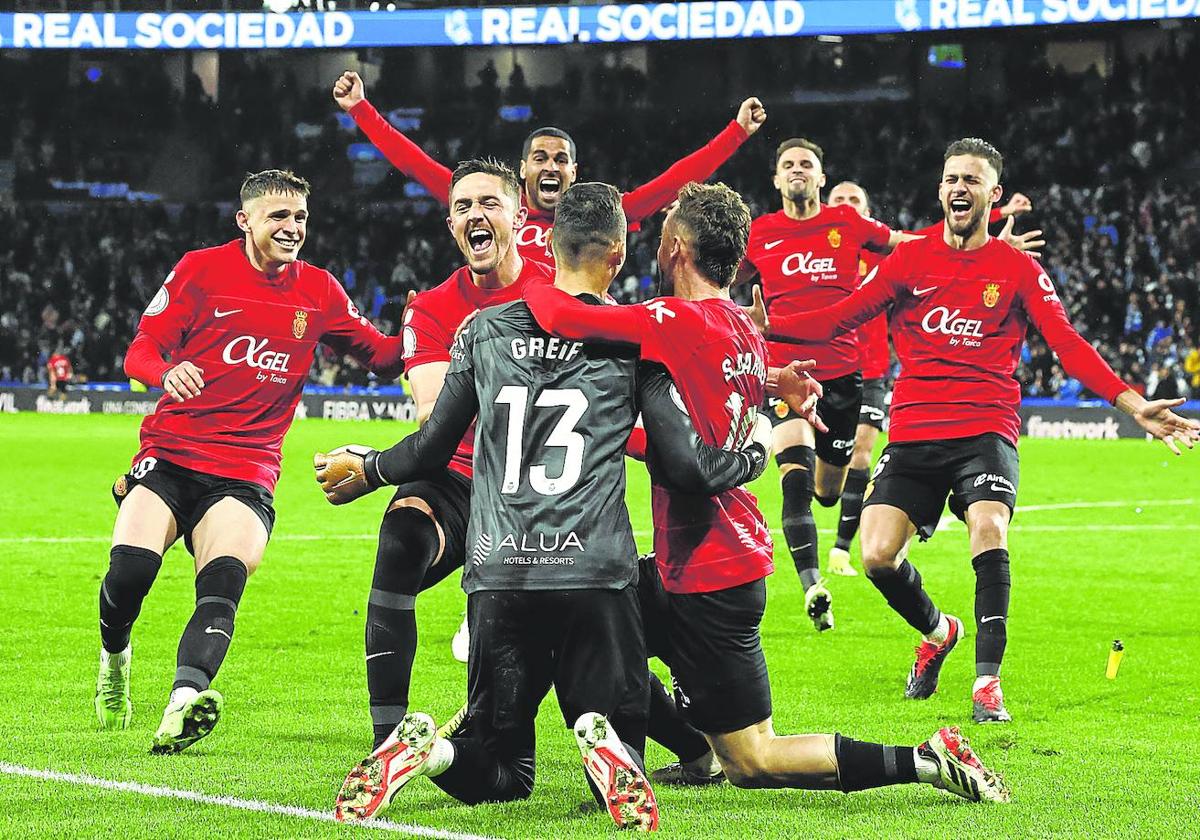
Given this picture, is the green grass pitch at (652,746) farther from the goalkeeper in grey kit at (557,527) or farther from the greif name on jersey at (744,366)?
the greif name on jersey at (744,366)

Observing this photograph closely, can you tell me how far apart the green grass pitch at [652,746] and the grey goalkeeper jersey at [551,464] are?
2.57 ft

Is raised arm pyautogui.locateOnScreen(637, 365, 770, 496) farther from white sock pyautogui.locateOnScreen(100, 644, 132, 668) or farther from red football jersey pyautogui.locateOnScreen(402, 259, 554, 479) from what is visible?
white sock pyautogui.locateOnScreen(100, 644, 132, 668)

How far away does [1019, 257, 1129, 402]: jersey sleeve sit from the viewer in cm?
664

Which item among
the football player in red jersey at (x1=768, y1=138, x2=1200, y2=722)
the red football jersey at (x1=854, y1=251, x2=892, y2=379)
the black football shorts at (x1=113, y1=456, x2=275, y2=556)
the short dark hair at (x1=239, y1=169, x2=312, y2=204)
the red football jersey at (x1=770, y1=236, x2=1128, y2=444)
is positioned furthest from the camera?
the red football jersey at (x1=854, y1=251, x2=892, y2=379)

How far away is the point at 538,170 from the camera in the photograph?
7.90 meters

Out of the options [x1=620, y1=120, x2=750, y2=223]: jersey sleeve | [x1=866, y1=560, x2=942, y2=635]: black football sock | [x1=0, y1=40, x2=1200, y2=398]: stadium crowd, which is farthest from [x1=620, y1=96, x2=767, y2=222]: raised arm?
[x1=0, y1=40, x2=1200, y2=398]: stadium crowd

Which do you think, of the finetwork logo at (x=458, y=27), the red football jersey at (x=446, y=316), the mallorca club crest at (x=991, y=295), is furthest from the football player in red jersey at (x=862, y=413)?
the finetwork logo at (x=458, y=27)

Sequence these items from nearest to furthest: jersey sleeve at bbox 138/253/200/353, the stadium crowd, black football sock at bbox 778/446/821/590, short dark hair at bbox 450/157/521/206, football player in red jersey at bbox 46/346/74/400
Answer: short dark hair at bbox 450/157/521/206 < jersey sleeve at bbox 138/253/200/353 < black football sock at bbox 778/446/821/590 < the stadium crowd < football player in red jersey at bbox 46/346/74/400

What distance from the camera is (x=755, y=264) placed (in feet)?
35.1

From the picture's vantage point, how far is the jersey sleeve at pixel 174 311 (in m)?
6.54

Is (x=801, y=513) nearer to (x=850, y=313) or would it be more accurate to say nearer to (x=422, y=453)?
(x=850, y=313)

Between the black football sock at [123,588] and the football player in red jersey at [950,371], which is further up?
the football player in red jersey at [950,371]

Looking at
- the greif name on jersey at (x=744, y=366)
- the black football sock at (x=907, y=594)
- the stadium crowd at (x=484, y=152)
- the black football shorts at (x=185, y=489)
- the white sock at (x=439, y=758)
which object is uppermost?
the stadium crowd at (x=484, y=152)

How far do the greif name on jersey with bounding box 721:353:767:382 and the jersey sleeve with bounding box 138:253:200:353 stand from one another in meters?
2.76
